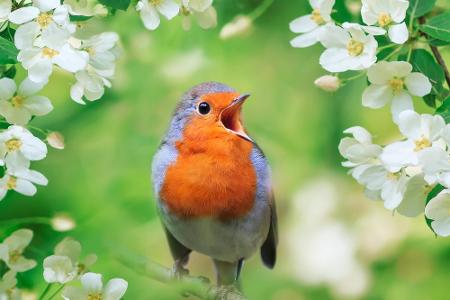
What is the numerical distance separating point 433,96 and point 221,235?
1.04 metres

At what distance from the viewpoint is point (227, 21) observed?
3.03 m

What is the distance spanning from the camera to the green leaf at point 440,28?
6.90 feet

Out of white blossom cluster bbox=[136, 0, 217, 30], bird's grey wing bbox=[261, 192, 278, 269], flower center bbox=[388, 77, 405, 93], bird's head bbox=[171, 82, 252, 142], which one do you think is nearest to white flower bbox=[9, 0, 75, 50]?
white blossom cluster bbox=[136, 0, 217, 30]

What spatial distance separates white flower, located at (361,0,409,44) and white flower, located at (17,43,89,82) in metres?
0.64

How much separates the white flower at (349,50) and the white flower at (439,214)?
342mm

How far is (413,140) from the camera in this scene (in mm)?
1957

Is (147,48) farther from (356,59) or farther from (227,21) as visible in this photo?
(356,59)

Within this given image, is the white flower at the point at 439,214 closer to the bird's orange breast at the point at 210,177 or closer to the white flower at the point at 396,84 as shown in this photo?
the white flower at the point at 396,84

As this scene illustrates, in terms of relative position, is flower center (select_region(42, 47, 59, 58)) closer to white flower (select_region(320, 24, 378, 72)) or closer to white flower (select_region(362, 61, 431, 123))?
white flower (select_region(320, 24, 378, 72))

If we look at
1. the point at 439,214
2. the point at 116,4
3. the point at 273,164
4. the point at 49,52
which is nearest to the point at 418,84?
the point at 439,214

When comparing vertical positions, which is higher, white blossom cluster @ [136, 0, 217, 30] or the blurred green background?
white blossom cluster @ [136, 0, 217, 30]

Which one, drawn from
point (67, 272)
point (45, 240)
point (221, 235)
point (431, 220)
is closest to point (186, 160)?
point (221, 235)

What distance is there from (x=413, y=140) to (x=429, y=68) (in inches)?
13.2

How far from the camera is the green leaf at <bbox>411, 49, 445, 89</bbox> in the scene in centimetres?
223
